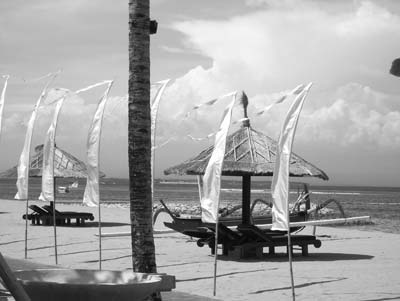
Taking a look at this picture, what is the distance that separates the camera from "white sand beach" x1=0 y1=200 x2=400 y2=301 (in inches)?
408

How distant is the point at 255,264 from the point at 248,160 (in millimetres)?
1952

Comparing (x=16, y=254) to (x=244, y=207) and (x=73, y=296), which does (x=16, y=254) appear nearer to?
(x=244, y=207)

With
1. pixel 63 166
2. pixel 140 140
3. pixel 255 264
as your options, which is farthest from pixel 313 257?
pixel 63 166

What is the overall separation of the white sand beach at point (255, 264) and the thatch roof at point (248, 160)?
5.36ft

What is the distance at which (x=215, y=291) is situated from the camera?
10.1 meters

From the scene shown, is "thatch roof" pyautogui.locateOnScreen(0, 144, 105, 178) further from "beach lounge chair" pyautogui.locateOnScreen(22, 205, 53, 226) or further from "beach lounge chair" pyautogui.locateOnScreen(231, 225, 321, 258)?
"beach lounge chair" pyautogui.locateOnScreen(231, 225, 321, 258)

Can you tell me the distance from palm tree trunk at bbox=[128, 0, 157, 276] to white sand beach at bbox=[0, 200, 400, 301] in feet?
5.34

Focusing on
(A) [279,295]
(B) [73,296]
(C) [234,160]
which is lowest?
(A) [279,295]

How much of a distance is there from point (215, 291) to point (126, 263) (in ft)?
11.7

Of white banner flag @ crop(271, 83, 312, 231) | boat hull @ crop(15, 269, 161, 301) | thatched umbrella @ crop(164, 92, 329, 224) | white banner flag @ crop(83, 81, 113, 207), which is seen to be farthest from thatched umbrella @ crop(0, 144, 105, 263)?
boat hull @ crop(15, 269, 161, 301)

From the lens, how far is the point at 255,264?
1352 centimetres

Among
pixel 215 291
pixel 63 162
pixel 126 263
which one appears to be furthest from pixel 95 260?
pixel 63 162

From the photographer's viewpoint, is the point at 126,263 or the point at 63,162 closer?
the point at 126,263

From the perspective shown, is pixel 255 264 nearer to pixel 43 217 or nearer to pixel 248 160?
pixel 248 160
